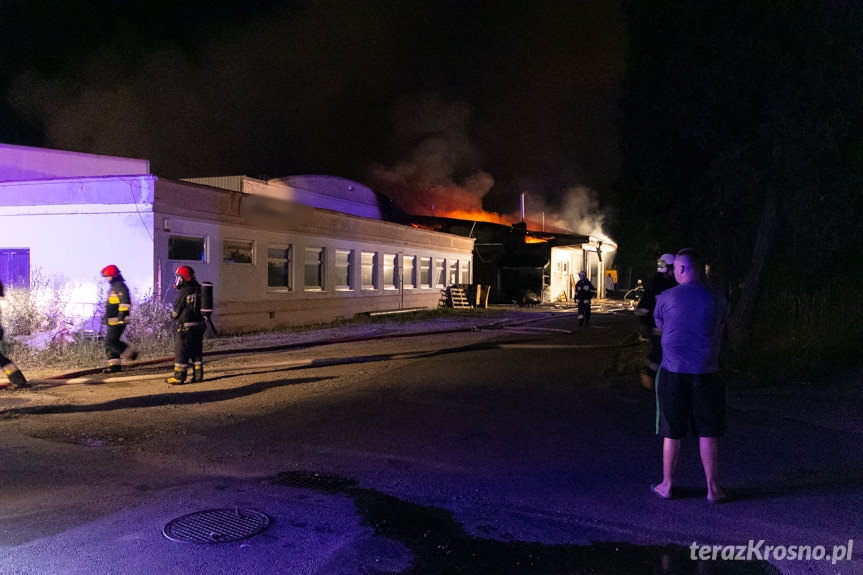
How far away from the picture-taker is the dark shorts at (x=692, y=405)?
4875 millimetres

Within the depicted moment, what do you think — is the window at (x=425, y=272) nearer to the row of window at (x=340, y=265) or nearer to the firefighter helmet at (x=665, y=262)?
the row of window at (x=340, y=265)

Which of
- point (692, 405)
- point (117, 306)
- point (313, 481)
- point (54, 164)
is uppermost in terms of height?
point (54, 164)

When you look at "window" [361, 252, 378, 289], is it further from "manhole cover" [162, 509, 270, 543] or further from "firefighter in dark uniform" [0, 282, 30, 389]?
"manhole cover" [162, 509, 270, 543]

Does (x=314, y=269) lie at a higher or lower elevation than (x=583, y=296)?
higher

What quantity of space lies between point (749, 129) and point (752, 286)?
8.87 feet

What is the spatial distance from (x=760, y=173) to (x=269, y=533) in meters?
9.65

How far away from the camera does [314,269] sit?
22.9 metres

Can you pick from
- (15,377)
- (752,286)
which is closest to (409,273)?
(752,286)

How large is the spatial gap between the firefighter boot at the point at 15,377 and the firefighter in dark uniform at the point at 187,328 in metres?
2.02

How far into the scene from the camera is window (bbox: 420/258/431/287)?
32438 mm

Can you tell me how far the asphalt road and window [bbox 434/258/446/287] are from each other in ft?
78.3

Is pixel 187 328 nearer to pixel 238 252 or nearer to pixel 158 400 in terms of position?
pixel 158 400

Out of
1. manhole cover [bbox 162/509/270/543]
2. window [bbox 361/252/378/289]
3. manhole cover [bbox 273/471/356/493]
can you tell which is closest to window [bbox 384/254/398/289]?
window [bbox 361/252/378/289]

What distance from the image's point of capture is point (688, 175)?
39.5 ft
